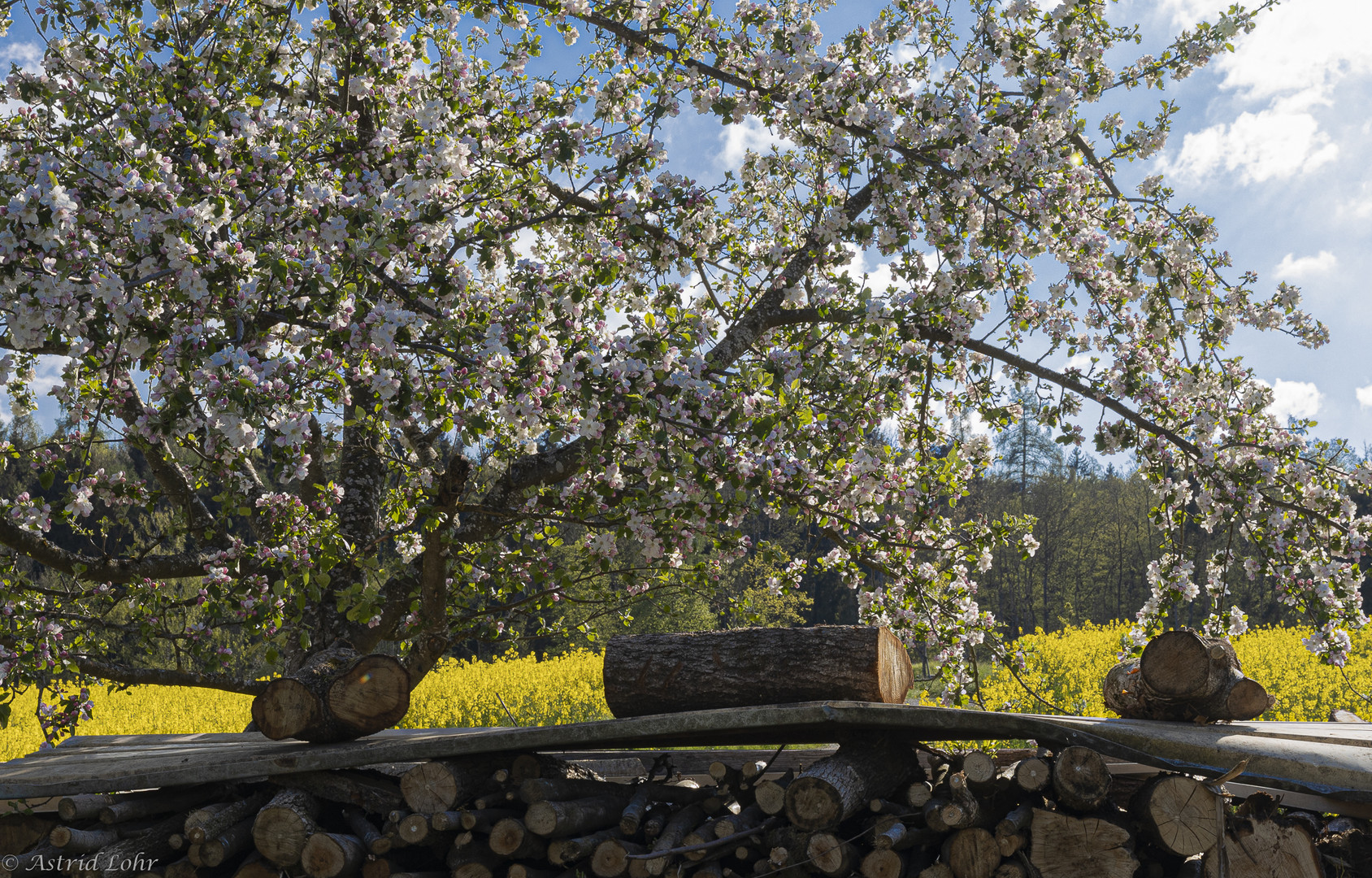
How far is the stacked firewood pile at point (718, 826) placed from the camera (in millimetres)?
2720

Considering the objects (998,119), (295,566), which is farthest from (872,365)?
(295,566)

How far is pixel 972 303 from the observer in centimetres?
528

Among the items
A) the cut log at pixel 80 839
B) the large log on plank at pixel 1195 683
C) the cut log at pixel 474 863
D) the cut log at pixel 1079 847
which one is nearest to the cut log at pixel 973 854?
the cut log at pixel 1079 847

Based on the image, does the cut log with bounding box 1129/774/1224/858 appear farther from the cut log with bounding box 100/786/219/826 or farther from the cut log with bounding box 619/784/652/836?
the cut log with bounding box 100/786/219/826

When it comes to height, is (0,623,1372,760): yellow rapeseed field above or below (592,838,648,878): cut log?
below

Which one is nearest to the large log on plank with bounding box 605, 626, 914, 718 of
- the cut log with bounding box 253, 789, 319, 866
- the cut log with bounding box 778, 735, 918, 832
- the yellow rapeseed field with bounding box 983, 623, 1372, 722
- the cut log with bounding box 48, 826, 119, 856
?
the cut log with bounding box 778, 735, 918, 832

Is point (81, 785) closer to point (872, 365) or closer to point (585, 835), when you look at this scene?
point (585, 835)

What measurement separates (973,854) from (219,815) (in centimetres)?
265

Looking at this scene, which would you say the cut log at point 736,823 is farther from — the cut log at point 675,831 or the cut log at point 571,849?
the cut log at point 571,849

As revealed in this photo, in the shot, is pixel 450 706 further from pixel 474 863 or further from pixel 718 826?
pixel 718 826

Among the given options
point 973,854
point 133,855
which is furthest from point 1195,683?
point 133,855

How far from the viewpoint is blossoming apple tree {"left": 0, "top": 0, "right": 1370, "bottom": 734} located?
3709mm

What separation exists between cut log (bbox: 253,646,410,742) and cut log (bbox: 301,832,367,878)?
1.93ft

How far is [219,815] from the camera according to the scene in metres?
3.18
